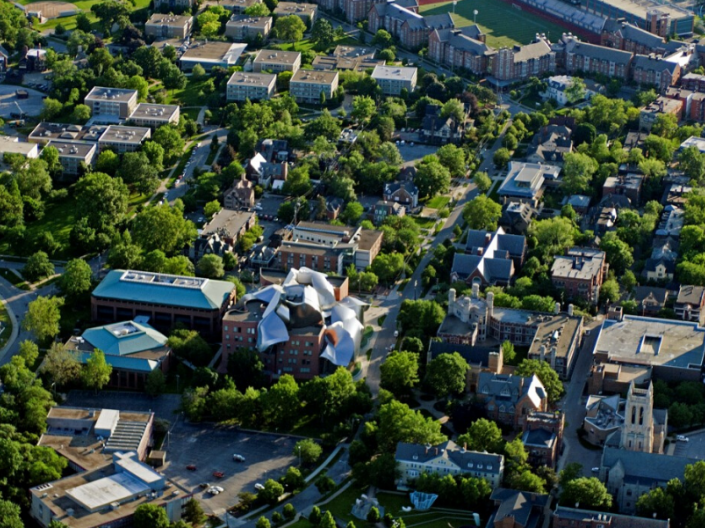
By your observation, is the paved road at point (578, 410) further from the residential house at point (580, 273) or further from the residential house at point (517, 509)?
the residential house at point (517, 509)

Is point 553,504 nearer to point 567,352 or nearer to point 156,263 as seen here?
point 567,352

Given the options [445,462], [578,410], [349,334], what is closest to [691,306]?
[578,410]

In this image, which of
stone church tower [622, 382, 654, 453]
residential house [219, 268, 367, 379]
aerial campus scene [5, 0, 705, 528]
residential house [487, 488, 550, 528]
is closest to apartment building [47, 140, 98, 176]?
aerial campus scene [5, 0, 705, 528]

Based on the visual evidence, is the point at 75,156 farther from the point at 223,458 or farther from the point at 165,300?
the point at 223,458

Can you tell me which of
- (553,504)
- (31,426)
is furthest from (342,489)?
(31,426)

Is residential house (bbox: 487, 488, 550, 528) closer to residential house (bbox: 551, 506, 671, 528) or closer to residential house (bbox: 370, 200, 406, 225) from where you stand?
residential house (bbox: 551, 506, 671, 528)

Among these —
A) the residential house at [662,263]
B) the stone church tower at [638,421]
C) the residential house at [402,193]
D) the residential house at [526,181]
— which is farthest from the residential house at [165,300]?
the stone church tower at [638,421]
